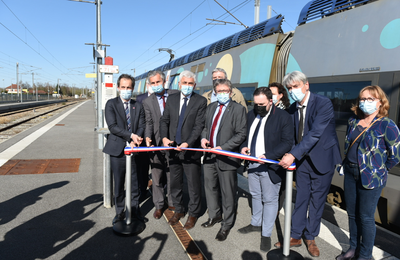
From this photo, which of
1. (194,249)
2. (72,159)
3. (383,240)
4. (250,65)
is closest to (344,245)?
(383,240)

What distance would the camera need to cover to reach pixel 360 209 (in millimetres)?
2961

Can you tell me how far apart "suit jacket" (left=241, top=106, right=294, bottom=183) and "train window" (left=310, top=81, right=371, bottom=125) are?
1597 mm

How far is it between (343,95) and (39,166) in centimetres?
Answer: 660

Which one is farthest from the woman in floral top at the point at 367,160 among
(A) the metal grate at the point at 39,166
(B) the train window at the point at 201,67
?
(B) the train window at the point at 201,67

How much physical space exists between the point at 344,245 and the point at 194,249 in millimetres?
1746

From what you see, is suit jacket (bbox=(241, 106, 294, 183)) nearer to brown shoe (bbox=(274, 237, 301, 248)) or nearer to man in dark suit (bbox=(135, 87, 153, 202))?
brown shoe (bbox=(274, 237, 301, 248))

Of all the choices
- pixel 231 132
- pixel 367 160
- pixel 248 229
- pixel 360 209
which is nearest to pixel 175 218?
pixel 248 229

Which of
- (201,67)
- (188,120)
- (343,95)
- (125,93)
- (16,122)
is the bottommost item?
(16,122)

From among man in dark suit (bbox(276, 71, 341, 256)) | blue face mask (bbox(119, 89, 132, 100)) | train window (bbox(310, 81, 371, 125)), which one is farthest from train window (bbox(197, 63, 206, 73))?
man in dark suit (bbox(276, 71, 341, 256))

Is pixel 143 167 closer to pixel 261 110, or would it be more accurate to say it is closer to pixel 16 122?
pixel 261 110

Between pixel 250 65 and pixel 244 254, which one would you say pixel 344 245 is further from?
pixel 250 65

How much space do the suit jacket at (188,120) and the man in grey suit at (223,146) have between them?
12 cm

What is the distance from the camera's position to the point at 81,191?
5176mm

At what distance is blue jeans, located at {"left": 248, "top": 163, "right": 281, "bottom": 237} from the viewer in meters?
3.39
